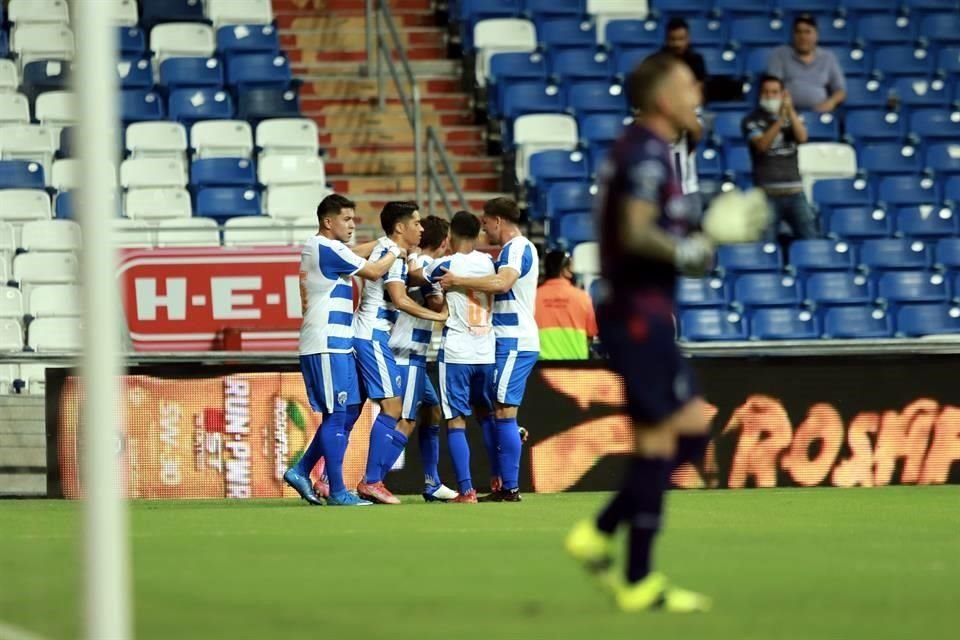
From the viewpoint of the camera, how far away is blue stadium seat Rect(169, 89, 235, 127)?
19.3 m

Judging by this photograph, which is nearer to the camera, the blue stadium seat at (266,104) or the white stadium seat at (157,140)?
the white stadium seat at (157,140)

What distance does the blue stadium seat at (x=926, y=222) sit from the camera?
1956cm

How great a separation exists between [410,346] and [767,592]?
6357 mm

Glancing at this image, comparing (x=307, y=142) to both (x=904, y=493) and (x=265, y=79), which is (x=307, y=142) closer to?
(x=265, y=79)

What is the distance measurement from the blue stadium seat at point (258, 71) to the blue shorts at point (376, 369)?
7.16 m

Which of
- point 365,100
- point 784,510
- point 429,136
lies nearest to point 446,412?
point 784,510

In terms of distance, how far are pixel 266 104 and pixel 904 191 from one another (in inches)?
262

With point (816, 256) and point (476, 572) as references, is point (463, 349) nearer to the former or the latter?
point (476, 572)

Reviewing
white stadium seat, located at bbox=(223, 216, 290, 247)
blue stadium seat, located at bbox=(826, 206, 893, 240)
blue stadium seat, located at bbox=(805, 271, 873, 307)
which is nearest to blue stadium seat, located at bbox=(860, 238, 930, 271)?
blue stadium seat, located at bbox=(826, 206, 893, 240)

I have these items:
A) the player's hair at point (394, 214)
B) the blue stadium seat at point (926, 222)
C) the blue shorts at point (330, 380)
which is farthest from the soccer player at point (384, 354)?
the blue stadium seat at point (926, 222)

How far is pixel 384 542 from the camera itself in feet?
32.3

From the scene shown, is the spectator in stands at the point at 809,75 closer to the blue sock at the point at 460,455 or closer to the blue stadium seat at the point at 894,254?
the blue stadium seat at the point at 894,254

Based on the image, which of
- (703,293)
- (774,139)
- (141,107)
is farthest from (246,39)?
(774,139)

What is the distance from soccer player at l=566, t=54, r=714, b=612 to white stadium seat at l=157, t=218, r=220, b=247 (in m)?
10.4
